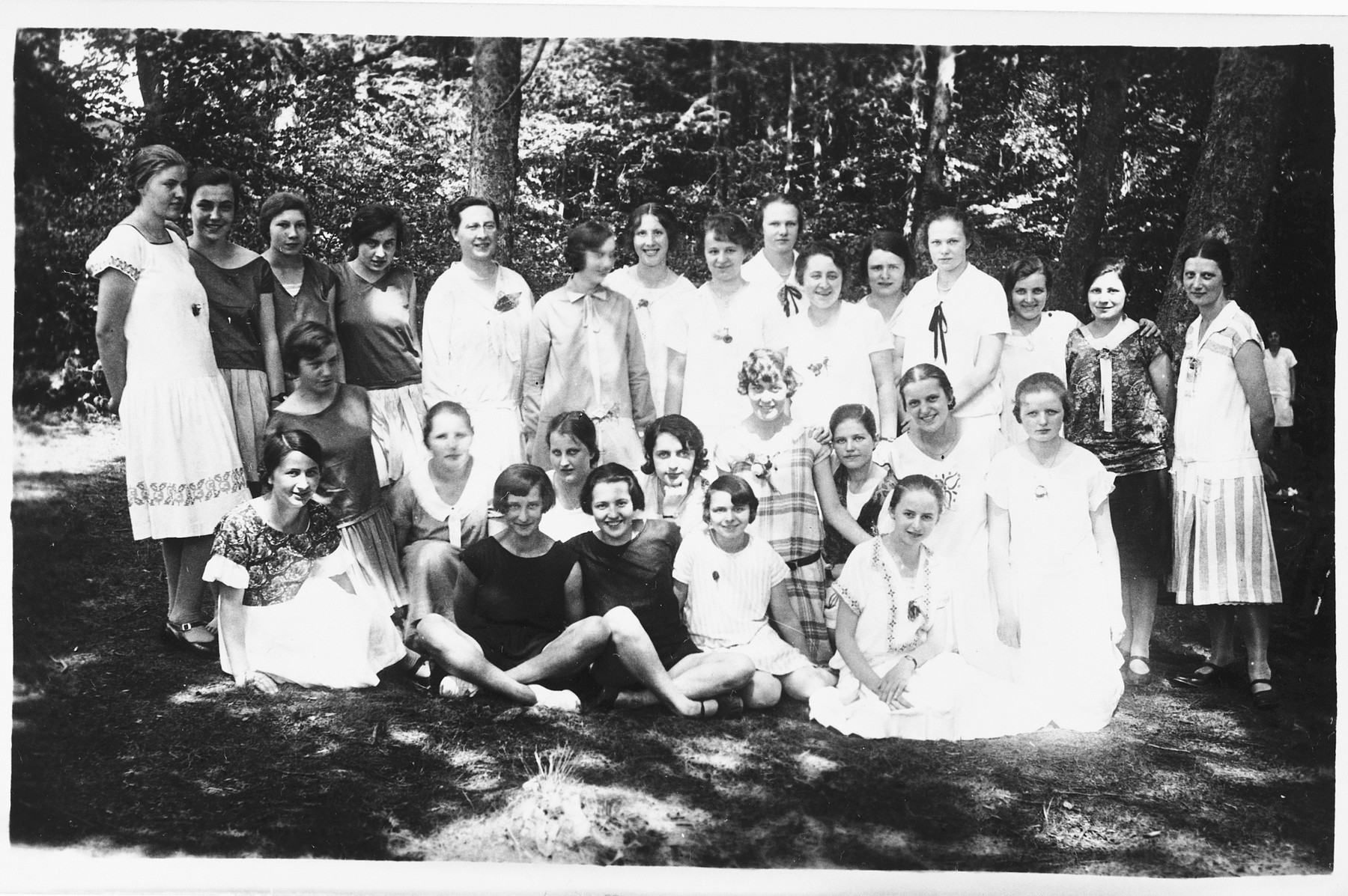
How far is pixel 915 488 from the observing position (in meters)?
5.19

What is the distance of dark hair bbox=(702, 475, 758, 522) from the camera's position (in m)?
5.16

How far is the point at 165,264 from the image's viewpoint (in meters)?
5.24

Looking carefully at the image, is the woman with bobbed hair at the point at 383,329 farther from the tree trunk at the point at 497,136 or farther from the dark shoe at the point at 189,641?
the dark shoe at the point at 189,641

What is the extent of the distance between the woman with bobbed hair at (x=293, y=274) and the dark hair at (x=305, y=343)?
2 cm

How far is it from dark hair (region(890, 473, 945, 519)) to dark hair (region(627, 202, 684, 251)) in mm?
1358

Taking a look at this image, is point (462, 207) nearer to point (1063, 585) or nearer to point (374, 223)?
point (374, 223)

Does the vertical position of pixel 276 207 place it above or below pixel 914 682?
above

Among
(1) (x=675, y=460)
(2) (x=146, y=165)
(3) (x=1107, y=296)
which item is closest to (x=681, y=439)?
(1) (x=675, y=460)

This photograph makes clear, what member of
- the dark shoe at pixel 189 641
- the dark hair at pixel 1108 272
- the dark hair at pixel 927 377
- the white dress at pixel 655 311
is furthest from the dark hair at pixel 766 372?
the dark shoe at pixel 189 641

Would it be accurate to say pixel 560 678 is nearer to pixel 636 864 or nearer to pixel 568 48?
pixel 636 864

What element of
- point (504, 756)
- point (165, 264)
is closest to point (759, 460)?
point (504, 756)

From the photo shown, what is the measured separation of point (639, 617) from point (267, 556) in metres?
1.52

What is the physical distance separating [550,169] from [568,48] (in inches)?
19.5

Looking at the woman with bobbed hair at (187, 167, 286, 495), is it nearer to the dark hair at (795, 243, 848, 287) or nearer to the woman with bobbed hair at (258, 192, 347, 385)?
the woman with bobbed hair at (258, 192, 347, 385)
